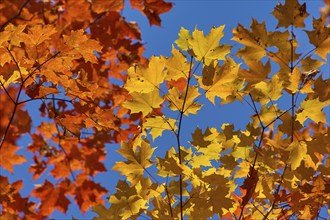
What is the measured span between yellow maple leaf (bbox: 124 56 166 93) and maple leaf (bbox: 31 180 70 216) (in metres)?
2.59

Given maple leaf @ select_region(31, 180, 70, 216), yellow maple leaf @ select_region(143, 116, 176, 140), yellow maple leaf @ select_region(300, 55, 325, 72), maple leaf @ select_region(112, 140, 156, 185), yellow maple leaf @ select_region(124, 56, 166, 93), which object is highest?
maple leaf @ select_region(31, 180, 70, 216)

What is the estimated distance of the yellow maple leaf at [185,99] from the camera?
1422 mm

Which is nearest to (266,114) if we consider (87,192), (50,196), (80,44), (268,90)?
(268,90)

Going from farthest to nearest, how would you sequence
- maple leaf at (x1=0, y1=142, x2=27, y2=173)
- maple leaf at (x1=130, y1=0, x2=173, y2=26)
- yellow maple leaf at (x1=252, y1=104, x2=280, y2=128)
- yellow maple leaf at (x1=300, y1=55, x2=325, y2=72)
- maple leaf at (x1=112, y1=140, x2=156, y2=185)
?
maple leaf at (x1=130, y1=0, x2=173, y2=26)
maple leaf at (x1=0, y1=142, x2=27, y2=173)
yellow maple leaf at (x1=300, y1=55, x2=325, y2=72)
yellow maple leaf at (x1=252, y1=104, x2=280, y2=128)
maple leaf at (x1=112, y1=140, x2=156, y2=185)

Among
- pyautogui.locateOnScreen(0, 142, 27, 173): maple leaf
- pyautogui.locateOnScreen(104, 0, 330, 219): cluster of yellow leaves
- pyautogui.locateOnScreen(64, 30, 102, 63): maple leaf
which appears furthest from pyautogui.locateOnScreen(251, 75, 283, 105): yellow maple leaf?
pyautogui.locateOnScreen(0, 142, 27, 173): maple leaf

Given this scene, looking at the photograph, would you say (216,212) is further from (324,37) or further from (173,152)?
(324,37)

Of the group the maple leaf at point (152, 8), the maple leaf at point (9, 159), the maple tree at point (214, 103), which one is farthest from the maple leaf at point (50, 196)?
the maple tree at point (214, 103)

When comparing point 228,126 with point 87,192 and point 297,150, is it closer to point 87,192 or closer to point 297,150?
point 297,150

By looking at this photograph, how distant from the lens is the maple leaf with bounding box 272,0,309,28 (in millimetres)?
1744

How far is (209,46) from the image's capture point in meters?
1.41

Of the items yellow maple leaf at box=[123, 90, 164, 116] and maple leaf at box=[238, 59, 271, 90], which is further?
maple leaf at box=[238, 59, 271, 90]

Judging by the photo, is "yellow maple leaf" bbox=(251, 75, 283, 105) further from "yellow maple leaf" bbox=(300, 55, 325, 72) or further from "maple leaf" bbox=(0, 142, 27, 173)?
"maple leaf" bbox=(0, 142, 27, 173)

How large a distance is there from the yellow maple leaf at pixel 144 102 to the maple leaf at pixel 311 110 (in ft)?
1.76

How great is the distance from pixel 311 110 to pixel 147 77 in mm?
633
